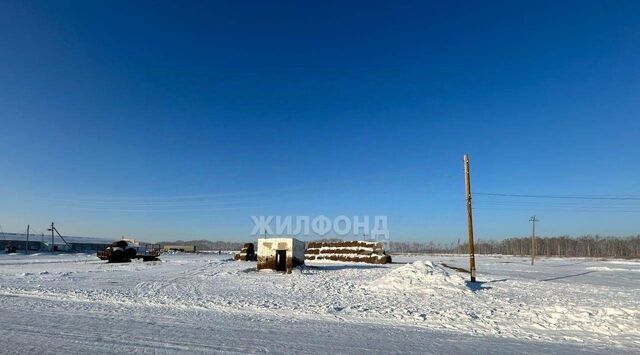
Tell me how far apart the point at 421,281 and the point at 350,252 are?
95.2 feet

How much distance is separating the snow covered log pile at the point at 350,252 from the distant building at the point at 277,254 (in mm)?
18076

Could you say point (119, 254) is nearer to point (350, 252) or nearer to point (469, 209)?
point (350, 252)

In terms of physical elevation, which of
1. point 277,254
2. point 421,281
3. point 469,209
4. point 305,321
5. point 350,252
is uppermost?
point 469,209

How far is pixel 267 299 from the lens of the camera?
15.0 meters

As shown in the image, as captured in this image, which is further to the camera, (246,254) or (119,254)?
(246,254)

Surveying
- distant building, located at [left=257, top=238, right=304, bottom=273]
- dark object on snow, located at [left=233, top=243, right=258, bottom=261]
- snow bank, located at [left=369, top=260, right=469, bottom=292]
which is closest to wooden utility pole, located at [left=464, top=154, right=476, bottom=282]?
snow bank, located at [left=369, top=260, right=469, bottom=292]

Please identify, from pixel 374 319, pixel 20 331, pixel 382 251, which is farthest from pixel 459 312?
pixel 382 251

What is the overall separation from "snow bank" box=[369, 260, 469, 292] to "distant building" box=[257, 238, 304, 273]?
34.2 ft

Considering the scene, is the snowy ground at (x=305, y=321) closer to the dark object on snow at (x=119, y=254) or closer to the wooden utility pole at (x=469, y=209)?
the wooden utility pole at (x=469, y=209)

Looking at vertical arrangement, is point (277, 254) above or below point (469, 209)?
below

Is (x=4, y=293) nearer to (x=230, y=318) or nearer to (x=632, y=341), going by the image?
(x=230, y=318)

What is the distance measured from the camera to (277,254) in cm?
2970

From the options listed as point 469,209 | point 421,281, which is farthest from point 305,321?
point 469,209

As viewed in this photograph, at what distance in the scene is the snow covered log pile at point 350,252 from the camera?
151ft
